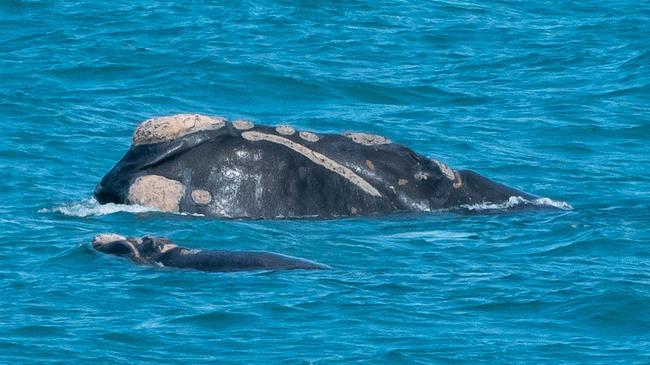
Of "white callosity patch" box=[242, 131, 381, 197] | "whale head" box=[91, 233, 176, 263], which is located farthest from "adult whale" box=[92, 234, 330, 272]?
"white callosity patch" box=[242, 131, 381, 197]

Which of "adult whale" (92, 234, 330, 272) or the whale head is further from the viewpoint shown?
the whale head

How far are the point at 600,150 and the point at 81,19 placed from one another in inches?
452

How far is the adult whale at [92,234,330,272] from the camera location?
1462 centimetres

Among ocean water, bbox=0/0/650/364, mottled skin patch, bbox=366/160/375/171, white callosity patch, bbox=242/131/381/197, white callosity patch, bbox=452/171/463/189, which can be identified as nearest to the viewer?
ocean water, bbox=0/0/650/364

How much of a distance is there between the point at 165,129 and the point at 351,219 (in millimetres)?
2048

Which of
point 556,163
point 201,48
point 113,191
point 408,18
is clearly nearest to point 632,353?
point 113,191

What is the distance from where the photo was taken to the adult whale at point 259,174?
56.3 ft

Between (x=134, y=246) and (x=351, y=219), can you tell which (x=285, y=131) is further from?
(x=134, y=246)

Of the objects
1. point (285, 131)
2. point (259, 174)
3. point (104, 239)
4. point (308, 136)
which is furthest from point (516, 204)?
point (104, 239)

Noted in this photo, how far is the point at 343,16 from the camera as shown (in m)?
30.7

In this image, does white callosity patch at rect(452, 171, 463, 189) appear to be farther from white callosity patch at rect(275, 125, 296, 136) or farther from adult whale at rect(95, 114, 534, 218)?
white callosity patch at rect(275, 125, 296, 136)

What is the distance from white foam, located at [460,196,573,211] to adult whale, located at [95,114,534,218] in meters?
0.21

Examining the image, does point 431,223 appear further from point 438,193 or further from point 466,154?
point 466,154

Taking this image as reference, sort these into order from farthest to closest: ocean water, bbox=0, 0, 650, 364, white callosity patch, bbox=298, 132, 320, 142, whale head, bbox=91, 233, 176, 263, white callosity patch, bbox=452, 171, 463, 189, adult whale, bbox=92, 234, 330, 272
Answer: white callosity patch, bbox=452, 171, 463, 189 → white callosity patch, bbox=298, 132, 320, 142 → whale head, bbox=91, 233, 176, 263 → adult whale, bbox=92, 234, 330, 272 → ocean water, bbox=0, 0, 650, 364
